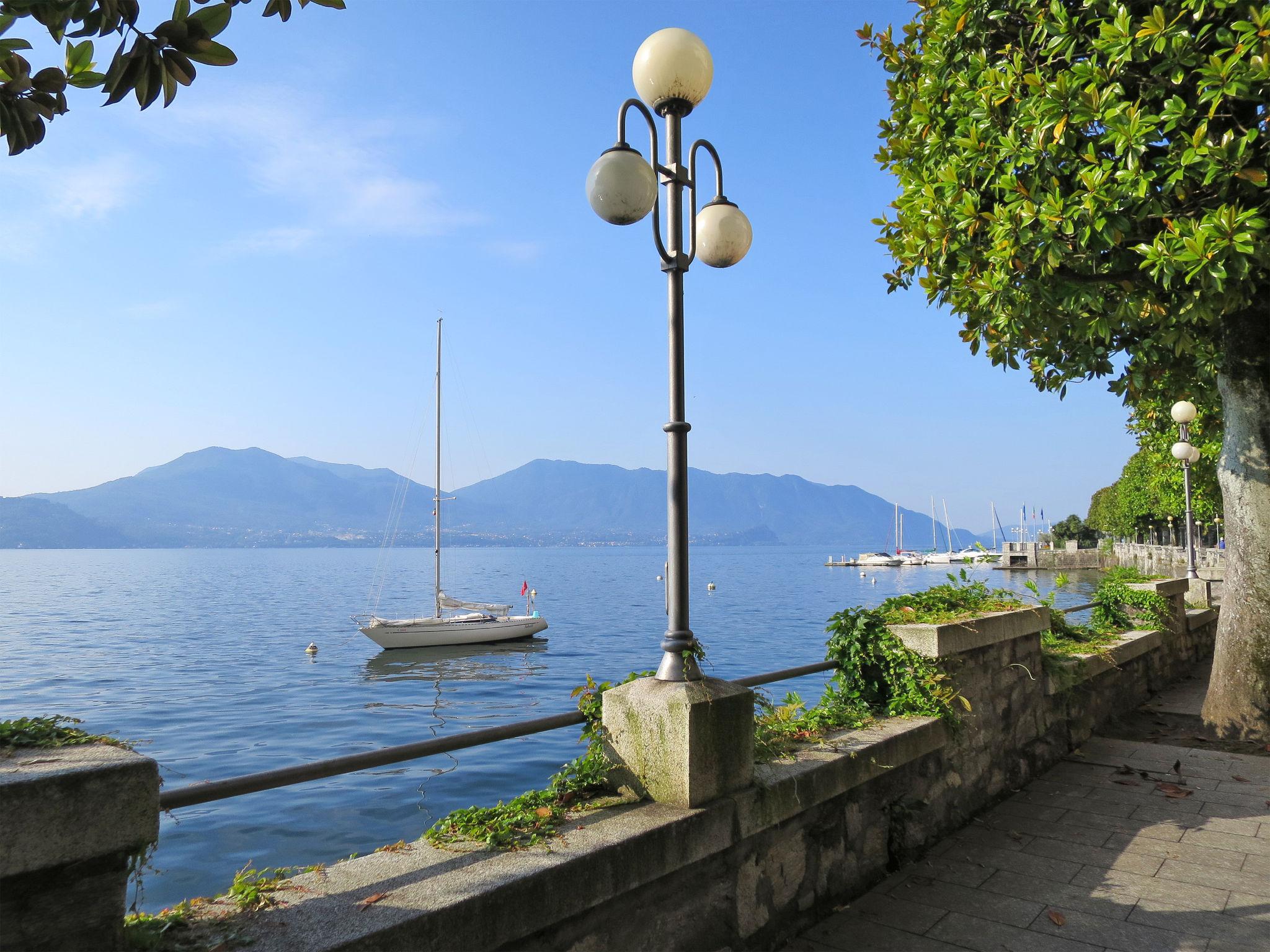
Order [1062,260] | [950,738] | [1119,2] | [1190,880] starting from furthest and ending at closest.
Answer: [1062,260]
[1119,2]
[950,738]
[1190,880]

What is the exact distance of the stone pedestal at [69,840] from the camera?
180cm

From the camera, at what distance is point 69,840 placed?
1.86 meters

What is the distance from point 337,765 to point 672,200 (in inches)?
115

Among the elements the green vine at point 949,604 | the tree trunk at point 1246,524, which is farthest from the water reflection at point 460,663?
the green vine at point 949,604

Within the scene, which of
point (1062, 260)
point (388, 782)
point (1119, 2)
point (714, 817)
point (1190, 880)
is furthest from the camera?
point (388, 782)

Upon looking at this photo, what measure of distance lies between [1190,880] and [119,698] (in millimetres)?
27025

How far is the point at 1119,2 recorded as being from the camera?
234 inches

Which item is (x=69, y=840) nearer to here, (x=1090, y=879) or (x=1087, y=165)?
Result: (x=1090, y=879)

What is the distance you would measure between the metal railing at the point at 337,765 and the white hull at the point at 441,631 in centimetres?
3178

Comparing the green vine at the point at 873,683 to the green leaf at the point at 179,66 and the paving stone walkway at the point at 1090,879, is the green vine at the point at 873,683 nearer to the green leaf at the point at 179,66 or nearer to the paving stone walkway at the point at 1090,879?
the paving stone walkway at the point at 1090,879

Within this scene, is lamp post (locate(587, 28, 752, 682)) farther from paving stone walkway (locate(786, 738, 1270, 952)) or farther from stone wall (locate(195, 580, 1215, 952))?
paving stone walkway (locate(786, 738, 1270, 952))

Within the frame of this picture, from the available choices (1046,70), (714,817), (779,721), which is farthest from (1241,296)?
(714,817)

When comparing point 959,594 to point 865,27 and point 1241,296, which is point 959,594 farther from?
point 865,27

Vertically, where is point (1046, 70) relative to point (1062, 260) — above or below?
above
